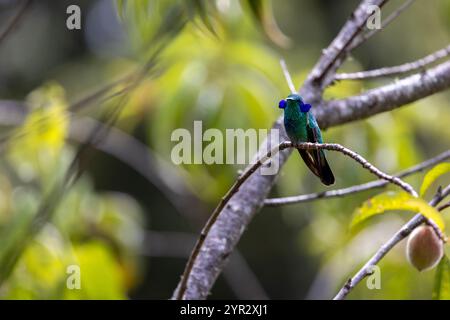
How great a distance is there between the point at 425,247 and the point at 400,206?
0.87 ft

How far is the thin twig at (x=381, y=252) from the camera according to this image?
1.88 metres

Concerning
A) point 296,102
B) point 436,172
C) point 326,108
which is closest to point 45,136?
point 326,108

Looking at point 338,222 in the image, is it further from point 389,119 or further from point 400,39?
point 400,39

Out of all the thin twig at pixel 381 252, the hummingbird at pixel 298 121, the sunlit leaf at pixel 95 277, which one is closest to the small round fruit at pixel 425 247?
the thin twig at pixel 381 252

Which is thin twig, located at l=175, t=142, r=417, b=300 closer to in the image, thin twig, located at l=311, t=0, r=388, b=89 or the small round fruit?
the small round fruit

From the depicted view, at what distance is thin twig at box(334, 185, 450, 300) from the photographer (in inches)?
74.0

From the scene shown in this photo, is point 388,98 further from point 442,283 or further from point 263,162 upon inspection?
point 263,162

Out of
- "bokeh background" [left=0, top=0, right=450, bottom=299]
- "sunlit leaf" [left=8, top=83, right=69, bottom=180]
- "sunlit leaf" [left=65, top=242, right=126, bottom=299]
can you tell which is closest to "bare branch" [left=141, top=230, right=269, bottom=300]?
"bokeh background" [left=0, top=0, right=450, bottom=299]

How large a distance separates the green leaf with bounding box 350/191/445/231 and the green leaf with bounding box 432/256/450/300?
0.20 metres

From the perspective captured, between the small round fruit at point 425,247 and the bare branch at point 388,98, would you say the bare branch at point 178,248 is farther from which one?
the small round fruit at point 425,247

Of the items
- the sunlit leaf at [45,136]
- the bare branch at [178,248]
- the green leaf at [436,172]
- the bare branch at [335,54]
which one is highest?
the bare branch at [178,248]

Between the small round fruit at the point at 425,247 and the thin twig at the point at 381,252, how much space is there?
0.14 feet

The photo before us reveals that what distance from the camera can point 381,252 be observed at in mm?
1949
